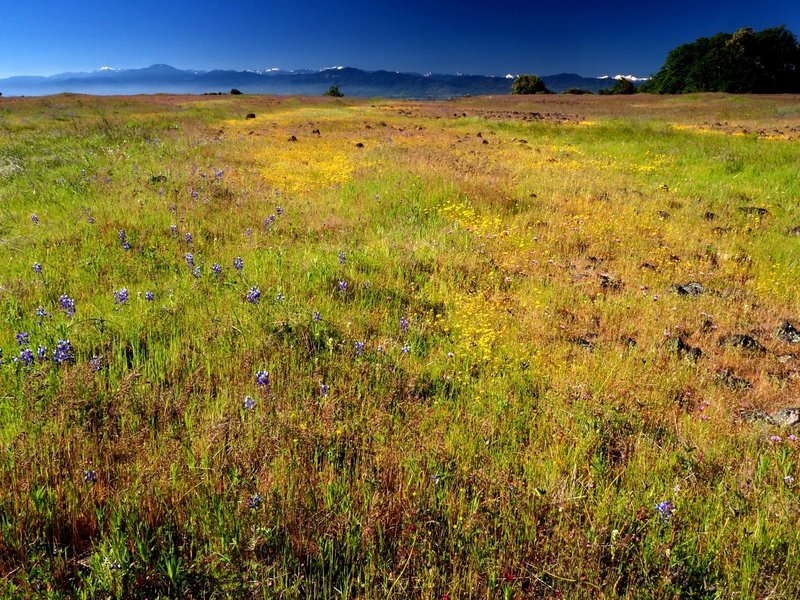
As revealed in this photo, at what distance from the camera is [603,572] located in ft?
7.93

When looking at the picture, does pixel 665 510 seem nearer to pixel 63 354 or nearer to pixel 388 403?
pixel 388 403

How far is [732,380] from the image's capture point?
4.64 metres

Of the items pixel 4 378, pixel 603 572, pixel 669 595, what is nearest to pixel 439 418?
pixel 603 572

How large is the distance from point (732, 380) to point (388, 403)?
12.2ft

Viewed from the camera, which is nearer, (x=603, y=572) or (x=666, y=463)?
(x=603, y=572)

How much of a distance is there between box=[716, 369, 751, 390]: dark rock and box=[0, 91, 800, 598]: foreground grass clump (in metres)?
0.06

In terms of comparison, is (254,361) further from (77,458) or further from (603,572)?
(603,572)

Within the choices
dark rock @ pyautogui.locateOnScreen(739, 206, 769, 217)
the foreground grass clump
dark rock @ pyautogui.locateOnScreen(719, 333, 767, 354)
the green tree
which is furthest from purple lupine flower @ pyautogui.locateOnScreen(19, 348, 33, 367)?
the green tree

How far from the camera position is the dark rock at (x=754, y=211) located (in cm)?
1058

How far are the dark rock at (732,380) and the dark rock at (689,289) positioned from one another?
2.20 metres

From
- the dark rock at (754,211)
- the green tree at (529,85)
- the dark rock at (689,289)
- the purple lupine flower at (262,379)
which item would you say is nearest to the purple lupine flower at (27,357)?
the purple lupine flower at (262,379)

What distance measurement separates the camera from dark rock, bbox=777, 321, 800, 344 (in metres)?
5.51

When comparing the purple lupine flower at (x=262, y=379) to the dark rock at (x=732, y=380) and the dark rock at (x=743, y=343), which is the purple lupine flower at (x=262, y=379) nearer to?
the dark rock at (x=732, y=380)

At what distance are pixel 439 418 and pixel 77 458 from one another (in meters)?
2.48
